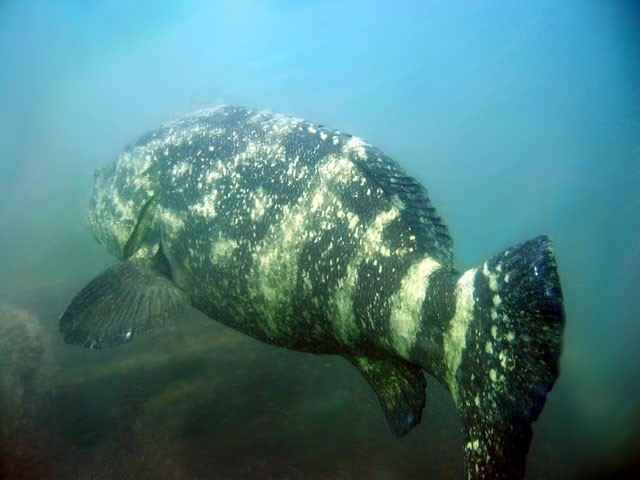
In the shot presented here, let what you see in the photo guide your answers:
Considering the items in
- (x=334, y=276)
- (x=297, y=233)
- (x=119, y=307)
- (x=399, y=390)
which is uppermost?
(x=297, y=233)

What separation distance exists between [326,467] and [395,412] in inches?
83.6

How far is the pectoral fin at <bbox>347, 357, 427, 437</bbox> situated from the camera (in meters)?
2.52

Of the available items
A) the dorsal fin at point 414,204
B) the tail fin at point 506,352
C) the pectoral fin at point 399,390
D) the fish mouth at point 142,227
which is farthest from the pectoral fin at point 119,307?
the tail fin at point 506,352

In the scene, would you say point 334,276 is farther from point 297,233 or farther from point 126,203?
point 126,203

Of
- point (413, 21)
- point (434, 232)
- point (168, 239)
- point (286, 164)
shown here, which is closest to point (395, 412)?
point (434, 232)

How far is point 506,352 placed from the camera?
168cm

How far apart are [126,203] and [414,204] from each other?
3322 millimetres

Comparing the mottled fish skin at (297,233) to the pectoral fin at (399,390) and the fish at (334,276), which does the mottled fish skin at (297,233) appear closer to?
the fish at (334,276)

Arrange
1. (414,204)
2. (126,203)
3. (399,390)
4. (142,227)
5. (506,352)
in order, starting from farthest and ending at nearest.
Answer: (126,203)
(142,227)
(399,390)
(414,204)
(506,352)

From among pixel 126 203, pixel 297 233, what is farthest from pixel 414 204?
pixel 126 203

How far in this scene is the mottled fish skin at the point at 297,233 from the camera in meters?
2.33

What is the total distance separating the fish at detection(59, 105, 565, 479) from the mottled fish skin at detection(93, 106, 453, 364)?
0.01 meters

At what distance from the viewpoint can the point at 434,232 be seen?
2443 millimetres

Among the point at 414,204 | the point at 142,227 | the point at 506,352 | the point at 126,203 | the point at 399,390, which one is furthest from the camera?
the point at 126,203
